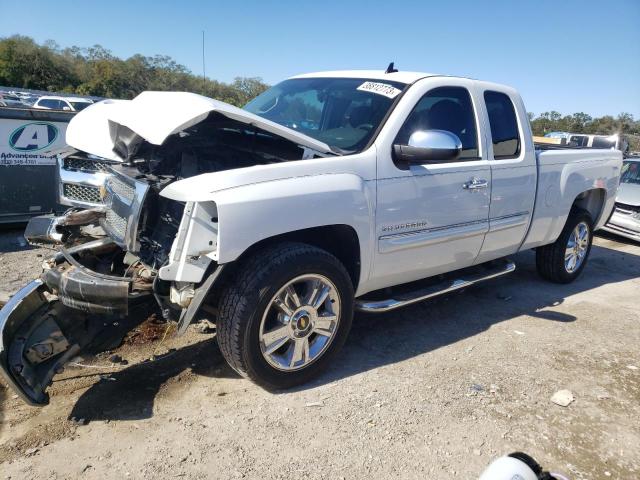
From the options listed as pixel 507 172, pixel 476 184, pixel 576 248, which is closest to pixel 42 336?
pixel 476 184

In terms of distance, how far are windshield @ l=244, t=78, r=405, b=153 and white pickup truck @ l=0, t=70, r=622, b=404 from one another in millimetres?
16

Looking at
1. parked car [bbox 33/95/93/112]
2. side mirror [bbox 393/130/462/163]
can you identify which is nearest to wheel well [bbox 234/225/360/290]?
side mirror [bbox 393/130/462/163]

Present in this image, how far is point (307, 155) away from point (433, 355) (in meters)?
1.78

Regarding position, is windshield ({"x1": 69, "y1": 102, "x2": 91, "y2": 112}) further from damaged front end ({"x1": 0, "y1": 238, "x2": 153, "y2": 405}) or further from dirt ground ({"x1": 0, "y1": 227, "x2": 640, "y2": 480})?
damaged front end ({"x1": 0, "y1": 238, "x2": 153, "y2": 405})

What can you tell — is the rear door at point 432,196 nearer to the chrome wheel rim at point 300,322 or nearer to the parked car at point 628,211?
the chrome wheel rim at point 300,322

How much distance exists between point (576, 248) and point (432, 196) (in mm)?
3004

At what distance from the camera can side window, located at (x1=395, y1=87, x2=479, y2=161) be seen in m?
3.58

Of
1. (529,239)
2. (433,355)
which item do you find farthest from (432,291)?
(529,239)

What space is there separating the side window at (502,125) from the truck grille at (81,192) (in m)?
3.09

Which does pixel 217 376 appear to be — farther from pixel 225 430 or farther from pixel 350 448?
pixel 350 448

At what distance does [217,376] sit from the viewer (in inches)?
130

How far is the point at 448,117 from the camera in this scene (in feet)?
12.8

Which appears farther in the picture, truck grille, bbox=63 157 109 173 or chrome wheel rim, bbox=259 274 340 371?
truck grille, bbox=63 157 109 173

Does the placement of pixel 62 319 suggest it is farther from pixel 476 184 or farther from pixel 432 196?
pixel 476 184
